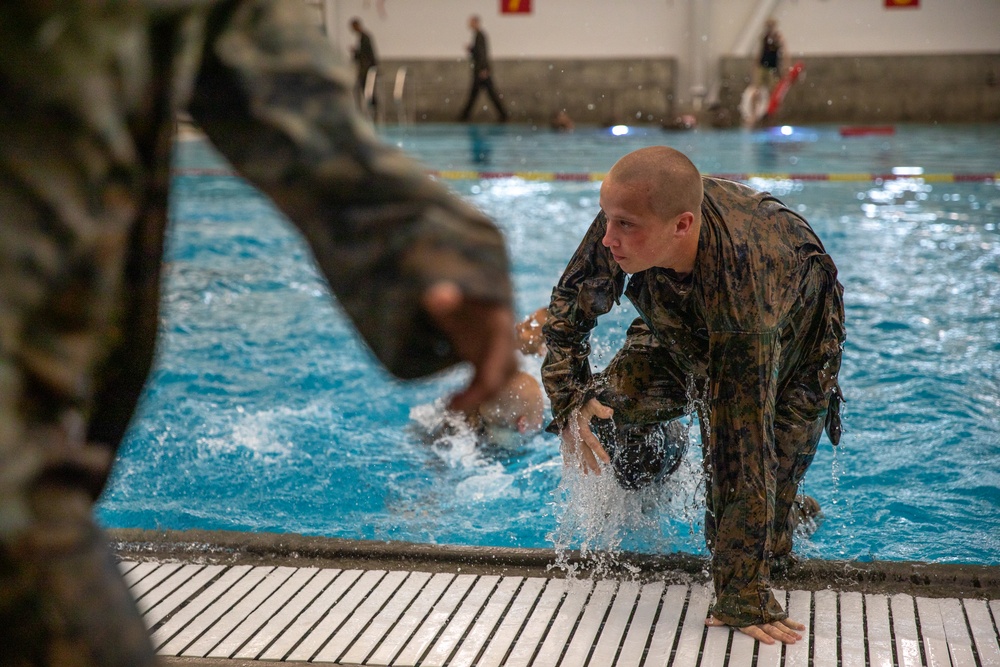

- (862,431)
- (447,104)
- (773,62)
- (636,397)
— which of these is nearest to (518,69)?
(447,104)

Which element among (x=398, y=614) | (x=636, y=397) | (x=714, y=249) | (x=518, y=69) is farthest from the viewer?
(x=518, y=69)

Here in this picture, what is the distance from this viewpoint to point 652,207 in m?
2.72

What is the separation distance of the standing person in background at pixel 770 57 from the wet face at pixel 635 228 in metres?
19.0

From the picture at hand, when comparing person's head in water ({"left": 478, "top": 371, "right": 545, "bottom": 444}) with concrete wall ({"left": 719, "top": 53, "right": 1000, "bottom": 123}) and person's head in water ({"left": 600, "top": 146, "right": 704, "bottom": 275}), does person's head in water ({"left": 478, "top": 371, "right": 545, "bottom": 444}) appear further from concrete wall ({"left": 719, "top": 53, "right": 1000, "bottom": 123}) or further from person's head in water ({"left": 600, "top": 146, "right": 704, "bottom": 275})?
concrete wall ({"left": 719, "top": 53, "right": 1000, "bottom": 123})

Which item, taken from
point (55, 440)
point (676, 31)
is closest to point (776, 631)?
point (55, 440)

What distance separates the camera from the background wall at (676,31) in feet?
73.0

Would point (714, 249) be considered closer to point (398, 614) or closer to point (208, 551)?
point (398, 614)

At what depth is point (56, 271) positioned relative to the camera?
0.97m

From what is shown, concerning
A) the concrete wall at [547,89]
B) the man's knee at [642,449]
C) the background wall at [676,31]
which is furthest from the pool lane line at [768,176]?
the concrete wall at [547,89]

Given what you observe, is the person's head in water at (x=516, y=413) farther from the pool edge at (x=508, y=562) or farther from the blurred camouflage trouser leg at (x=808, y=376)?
the blurred camouflage trouser leg at (x=808, y=376)

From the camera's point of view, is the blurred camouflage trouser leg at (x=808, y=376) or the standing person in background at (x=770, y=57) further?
the standing person in background at (x=770, y=57)

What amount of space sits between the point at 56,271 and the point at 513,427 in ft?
12.9

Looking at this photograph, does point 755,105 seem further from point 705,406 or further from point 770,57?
point 705,406

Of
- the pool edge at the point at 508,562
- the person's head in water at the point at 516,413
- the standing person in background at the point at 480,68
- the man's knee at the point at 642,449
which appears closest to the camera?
the pool edge at the point at 508,562
